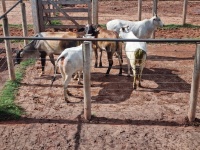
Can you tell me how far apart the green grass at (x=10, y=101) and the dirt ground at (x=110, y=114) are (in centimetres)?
16

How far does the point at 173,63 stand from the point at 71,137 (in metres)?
5.31

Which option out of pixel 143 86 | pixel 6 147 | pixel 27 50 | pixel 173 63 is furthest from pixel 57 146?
pixel 173 63

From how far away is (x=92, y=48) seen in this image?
9219mm

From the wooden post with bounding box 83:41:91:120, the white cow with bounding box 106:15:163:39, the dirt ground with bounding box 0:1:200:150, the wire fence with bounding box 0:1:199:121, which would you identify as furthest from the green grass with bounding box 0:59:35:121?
the white cow with bounding box 106:15:163:39

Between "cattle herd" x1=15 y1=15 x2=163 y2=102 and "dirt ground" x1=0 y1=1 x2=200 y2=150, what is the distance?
448 mm

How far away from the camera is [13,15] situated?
56.7 feet

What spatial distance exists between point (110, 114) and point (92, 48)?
2.97 metres

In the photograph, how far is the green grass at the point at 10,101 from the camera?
267 inches

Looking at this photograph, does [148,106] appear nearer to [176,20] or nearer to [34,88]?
[34,88]

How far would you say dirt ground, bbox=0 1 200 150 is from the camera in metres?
5.86

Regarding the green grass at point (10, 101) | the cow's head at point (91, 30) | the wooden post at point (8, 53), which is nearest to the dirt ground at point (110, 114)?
the green grass at point (10, 101)

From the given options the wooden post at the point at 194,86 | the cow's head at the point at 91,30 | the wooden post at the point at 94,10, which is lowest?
the wooden post at the point at 194,86

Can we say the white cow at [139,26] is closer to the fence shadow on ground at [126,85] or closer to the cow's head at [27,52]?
the fence shadow on ground at [126,85]

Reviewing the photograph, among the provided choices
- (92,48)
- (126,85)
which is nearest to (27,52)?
(92,48)
